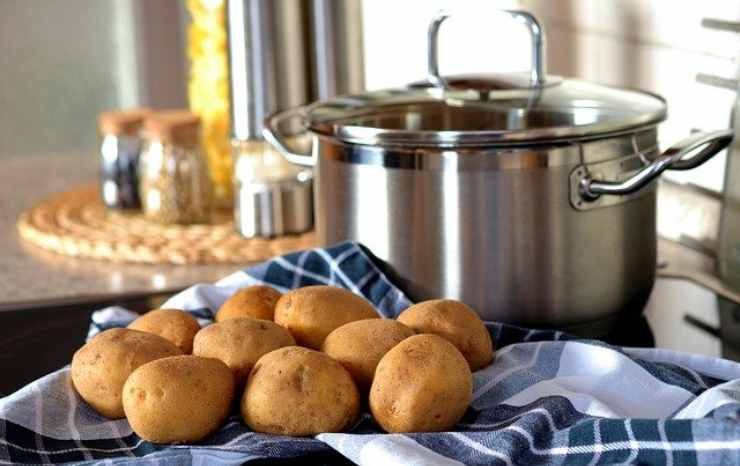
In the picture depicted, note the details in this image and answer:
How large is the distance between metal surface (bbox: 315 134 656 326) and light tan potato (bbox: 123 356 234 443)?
0.73 ft

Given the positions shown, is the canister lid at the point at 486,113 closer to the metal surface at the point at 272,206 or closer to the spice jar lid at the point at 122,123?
the metal surface at the point at 272,206

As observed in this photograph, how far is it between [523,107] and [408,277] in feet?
0.49

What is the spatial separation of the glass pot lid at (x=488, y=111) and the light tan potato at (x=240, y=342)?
0.58 feet

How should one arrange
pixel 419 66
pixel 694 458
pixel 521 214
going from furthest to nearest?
pixel 419 66 → pixel 521 214 → pixel 694 458

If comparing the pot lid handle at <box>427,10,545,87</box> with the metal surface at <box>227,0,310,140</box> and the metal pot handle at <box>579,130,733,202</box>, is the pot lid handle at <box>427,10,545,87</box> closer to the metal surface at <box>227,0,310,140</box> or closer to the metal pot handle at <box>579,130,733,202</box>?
the metal pot handle at <box>579,130,733,202</box>

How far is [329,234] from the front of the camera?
0.94 metres

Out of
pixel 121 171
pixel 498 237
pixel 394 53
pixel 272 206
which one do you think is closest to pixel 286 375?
pixel 498 237

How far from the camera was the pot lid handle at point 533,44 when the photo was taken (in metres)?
0.94

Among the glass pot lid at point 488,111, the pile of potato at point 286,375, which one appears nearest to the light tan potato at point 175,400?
the pile of potato at point 286,375

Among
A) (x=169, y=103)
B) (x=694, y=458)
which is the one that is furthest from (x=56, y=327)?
(x=169, y=103)

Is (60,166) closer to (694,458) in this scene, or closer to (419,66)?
(419,66)

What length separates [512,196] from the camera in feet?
2.79

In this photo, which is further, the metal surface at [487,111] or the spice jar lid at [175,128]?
the spice jar lid at [175,128]

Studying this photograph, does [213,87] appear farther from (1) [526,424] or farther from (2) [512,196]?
(1) [526,424]
